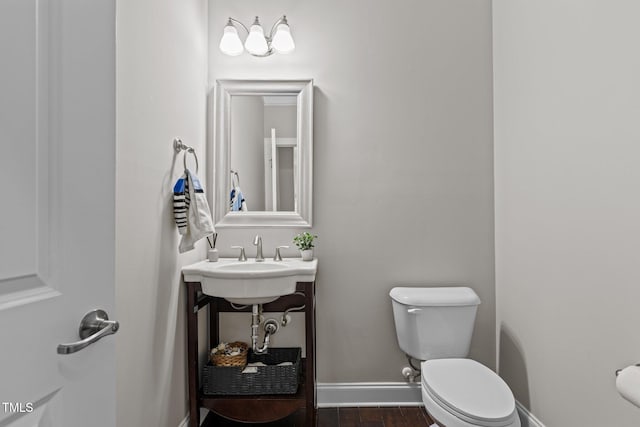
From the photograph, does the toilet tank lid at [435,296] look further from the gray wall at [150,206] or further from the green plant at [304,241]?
the gray wall at [150,206]

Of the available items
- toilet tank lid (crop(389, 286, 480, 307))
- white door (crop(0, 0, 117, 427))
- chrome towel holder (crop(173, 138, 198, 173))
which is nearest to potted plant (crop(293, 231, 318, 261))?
toilet tank lid (crop(389, 286, 480, 307))

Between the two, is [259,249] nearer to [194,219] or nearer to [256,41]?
[194,219]

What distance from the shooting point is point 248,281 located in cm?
177

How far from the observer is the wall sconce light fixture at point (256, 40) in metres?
2.17

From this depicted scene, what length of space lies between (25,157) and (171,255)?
121cm

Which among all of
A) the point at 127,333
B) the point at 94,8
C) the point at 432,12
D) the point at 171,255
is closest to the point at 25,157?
the point at 94,8

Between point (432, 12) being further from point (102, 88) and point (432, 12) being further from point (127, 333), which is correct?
point (127, 333)

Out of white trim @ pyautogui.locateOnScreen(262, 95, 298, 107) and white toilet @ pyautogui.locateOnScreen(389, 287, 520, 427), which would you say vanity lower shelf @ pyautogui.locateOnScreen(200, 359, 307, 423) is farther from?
white trim @ pyautogui.locateOnScreen(262, 95, 298, 107)

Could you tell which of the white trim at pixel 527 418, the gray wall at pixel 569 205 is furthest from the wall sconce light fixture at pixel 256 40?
the white trim at pixel 527 418

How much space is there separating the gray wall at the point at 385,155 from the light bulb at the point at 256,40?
114mm

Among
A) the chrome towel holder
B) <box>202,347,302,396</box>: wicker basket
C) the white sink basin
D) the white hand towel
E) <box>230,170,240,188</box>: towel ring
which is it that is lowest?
<box>202,347,302,396</box>: wicker basket

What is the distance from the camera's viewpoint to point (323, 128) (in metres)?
2.30

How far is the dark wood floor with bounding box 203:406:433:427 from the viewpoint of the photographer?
2031mm

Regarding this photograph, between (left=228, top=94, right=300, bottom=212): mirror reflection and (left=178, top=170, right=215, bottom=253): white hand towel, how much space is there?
50 centimetres
